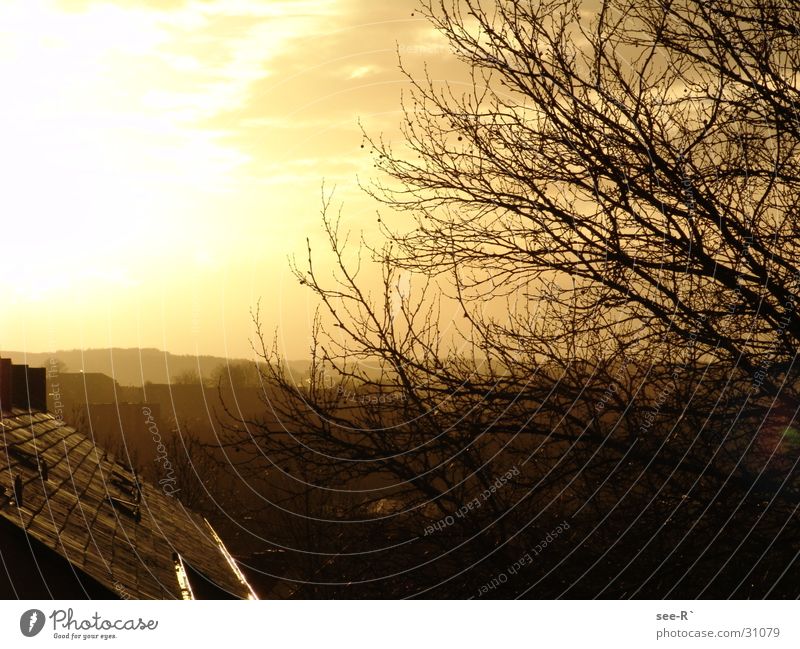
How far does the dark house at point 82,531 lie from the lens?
7.53 m

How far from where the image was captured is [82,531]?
8969 mm

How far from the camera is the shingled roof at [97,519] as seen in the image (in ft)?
26.4

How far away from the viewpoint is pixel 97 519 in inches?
398

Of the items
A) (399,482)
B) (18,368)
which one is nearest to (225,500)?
(18,368)

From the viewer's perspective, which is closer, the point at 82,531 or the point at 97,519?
the point at 82,531

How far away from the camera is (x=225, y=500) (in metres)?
46.9

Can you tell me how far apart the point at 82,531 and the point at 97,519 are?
1.15m

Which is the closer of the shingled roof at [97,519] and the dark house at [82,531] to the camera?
the dark house at [82,531]

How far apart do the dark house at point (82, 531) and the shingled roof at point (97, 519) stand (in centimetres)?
2

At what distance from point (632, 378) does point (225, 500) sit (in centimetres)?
3928

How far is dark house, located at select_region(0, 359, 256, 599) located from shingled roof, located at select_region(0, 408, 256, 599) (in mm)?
15

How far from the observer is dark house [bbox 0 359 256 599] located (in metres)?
7.53

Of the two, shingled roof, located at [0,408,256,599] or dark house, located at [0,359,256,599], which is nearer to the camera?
dark house, located at [0,359,256,599]

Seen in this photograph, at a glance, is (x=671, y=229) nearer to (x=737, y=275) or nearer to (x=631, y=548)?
(x=737, y=275)
